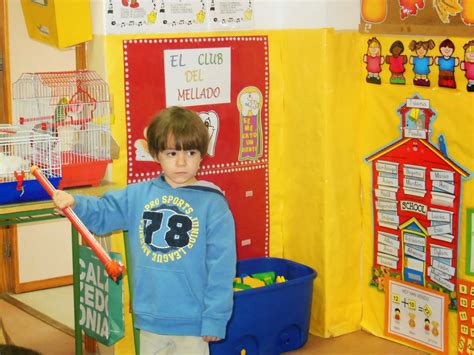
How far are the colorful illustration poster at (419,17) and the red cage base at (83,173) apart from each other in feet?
3.91

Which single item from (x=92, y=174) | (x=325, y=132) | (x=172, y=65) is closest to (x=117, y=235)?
(x=92, y=174)

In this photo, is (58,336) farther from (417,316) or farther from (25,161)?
(417,316)

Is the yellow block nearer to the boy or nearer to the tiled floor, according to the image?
the boy

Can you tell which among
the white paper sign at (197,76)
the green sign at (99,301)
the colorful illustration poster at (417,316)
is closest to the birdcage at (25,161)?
the green sign at (99,301)

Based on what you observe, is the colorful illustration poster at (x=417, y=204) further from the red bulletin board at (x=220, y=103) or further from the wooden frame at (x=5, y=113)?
the wooden frame at (x=5, y=113)

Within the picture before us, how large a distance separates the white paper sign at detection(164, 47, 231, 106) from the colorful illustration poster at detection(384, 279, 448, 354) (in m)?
1.03

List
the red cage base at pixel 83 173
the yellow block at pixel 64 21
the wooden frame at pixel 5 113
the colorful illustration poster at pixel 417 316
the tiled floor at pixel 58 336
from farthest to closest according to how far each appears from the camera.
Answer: the wooden frame at pixel 5 113
the tiled floor at pixel 58 336
the colorful illustration poster at pixel 417 316
the yellow block at pixel 64 21
the red cage base at pixel 83 173

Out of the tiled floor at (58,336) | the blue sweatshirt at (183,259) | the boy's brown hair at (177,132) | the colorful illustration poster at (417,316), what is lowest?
the tiled floor at (58,336)

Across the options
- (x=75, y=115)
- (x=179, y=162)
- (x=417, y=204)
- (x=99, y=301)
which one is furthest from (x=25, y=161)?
(x=417, y=204)

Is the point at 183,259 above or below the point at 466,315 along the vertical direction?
above

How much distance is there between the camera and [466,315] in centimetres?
319

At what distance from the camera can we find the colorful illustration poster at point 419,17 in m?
3.04

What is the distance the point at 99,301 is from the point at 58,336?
0.84 metres

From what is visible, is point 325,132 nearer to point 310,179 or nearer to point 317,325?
point 310,179
